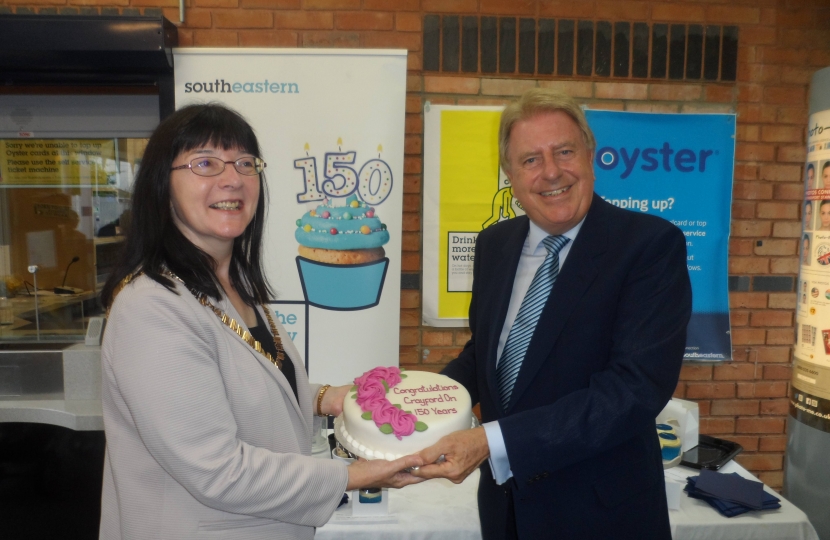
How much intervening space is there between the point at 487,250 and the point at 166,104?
198 centimetres

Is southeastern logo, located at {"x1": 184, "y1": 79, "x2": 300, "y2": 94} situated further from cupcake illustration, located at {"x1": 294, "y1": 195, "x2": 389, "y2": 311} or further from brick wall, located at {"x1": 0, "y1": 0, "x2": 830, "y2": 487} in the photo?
cupcake illustration, located at {"x1": 294, "y1": 195, "x2": 389, "y2": 311}

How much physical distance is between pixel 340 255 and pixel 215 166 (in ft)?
5.04

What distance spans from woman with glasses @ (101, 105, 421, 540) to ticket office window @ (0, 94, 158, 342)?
2.16 meters

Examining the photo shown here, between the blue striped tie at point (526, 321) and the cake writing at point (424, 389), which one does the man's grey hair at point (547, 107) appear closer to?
the blue striped tie at point (526, 321)

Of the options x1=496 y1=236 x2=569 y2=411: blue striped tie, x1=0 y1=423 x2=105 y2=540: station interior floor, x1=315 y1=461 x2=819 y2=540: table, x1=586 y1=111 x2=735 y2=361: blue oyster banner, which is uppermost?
x1=586 y1=111 x2=735 y2=361: blue oyster banner

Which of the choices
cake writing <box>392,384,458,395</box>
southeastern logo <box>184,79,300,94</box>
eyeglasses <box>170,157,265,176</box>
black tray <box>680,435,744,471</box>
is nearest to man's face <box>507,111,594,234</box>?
cake writing <box>392,384,458,395</box>

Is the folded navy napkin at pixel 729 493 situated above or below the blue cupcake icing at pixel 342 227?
below

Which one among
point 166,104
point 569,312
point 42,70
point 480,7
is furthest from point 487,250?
point 42,70

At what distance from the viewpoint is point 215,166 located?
4.24 ft

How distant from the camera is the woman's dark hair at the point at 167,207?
1214mm

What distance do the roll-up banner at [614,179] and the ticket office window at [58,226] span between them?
174cm

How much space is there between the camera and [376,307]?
282 centimetres

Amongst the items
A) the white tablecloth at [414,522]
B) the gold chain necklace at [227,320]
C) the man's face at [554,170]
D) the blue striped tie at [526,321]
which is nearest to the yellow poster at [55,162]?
the gold chain necklace at [227,320]

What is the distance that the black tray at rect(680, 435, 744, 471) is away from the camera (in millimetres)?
2148
